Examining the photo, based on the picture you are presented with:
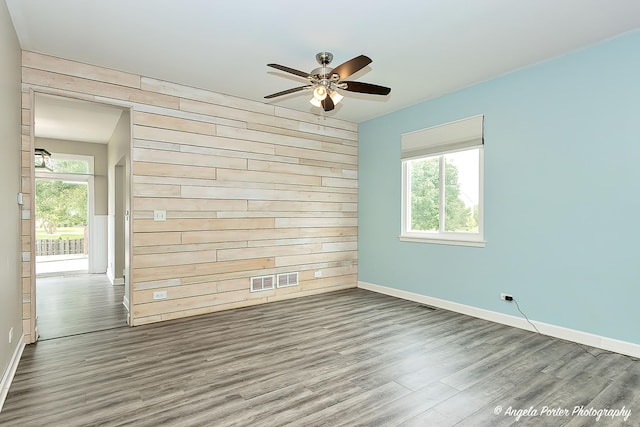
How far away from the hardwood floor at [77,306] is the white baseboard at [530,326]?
3.81m

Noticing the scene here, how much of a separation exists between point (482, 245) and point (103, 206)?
24.6ft

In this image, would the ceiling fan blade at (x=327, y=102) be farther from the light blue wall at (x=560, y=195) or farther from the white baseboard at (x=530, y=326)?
the white baseboard at (x=530, y=326)

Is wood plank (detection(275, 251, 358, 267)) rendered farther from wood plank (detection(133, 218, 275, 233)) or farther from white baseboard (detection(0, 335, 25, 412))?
white baseboard (detection(0, 335, 25, 412))

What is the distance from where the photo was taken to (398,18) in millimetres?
2814

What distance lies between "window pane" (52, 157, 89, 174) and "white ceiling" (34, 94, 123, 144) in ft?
1.61

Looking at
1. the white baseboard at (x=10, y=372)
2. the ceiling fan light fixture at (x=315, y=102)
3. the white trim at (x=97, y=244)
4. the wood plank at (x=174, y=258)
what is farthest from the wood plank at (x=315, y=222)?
the white trim at (x=97, y=244)

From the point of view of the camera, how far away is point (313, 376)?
8.85ft

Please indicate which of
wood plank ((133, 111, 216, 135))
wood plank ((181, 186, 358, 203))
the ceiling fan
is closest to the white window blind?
wood plank ((181, 186, 358, 203))

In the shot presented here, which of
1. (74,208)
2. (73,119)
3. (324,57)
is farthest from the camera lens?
(74,208)

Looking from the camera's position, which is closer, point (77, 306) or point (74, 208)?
point (77, 306)

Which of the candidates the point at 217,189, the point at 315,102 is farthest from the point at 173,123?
the point at 315,102

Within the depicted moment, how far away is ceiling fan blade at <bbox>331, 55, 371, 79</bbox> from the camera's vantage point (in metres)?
2.68

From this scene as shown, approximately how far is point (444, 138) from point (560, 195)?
61.9 inches

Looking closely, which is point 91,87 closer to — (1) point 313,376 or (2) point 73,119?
(2) point 73,119
